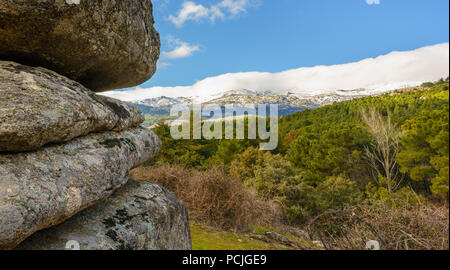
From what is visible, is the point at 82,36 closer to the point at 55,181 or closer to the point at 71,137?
the point at 71,137

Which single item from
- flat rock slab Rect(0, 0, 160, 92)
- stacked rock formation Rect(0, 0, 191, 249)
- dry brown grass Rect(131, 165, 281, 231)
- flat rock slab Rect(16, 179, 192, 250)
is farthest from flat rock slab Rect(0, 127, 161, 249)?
dry brown grass Rect(131, 165, 281, 231)

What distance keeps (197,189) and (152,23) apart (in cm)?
819

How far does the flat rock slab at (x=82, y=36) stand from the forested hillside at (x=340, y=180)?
3229 mm

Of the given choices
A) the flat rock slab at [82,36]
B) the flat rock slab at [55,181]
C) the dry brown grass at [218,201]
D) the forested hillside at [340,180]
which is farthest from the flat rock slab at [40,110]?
the dry brown grass at [218,201]

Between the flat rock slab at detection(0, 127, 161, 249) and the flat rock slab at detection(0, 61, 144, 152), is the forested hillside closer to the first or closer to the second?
the flat rock slab at detection(0, 127, 161, 249)

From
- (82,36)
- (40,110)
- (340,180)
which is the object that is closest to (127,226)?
(40,110)

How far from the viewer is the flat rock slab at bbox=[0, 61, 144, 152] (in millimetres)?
2270

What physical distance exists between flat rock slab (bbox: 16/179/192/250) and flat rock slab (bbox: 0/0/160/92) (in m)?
1.96

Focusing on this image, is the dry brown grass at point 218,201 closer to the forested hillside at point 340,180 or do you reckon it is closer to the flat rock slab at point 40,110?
the forested hillside at point 340,180

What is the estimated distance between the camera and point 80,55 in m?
3.39

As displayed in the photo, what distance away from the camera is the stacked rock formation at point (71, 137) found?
7.37ft

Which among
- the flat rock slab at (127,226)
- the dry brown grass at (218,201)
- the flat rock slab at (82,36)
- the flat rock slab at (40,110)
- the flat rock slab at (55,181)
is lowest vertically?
the dry brown grass at (218,201)
